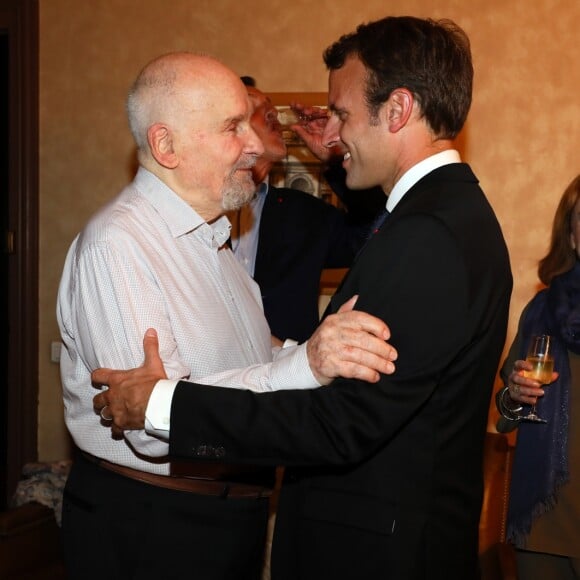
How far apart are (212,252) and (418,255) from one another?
0.82 m

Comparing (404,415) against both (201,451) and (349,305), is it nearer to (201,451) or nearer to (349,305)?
(349,305)

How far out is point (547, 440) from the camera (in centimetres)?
308

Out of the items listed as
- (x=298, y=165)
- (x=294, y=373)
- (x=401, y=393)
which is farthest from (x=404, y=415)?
(x=298, y=165)

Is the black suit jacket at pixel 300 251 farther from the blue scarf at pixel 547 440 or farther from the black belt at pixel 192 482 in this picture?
the black belt at pixel 192 482

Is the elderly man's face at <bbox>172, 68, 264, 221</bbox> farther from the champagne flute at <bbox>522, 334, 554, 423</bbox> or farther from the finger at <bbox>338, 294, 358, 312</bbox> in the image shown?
the champagne flute at <bbox>522, 334, 554, 423</bbox>

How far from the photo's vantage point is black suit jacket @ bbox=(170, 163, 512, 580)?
5.52ft

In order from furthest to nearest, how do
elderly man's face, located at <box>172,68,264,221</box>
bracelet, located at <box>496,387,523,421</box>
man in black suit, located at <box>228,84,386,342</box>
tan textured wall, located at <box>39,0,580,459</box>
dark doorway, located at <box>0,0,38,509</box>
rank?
dark doorway, located at <box>0,0,38,509</box>, tan textured wall, located at <box>39,0,580,459</box>, man in black suit, located at <box>228,84,386,342</box>, bracelet, located at <box>496,387,523,421</box>, elderly man's face, located at <box>172,68,264,221</box>

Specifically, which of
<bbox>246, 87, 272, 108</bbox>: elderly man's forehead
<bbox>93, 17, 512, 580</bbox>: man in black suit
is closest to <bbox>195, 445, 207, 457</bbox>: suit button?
<bbox>93, 17, 512, 580</bbox>: man in black suit

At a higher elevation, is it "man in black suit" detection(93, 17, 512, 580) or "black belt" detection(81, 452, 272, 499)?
"man in black suit" detection(93, 17, 512, 580)

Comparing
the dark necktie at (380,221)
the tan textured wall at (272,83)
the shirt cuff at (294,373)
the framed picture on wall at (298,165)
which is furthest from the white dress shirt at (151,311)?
the tan textured wall at (272,83)

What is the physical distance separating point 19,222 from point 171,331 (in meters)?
3.17

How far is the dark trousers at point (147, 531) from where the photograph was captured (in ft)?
6.82

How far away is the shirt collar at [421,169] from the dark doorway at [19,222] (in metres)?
3.45

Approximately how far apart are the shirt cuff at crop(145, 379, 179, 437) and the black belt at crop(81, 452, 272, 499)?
1.10 feet
